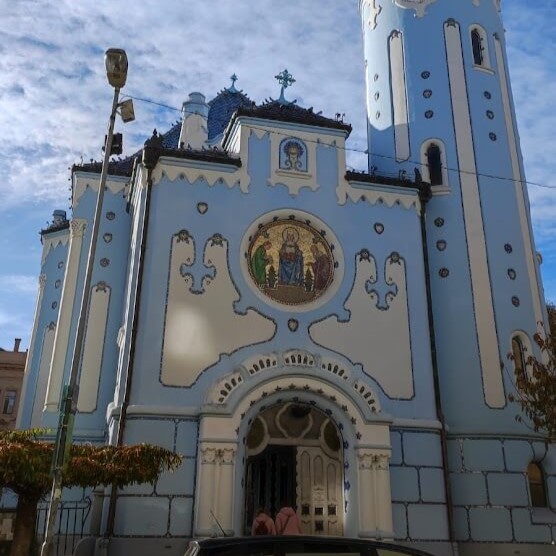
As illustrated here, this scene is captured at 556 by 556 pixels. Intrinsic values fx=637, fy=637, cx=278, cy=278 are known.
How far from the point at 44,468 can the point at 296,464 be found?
25.7 ft

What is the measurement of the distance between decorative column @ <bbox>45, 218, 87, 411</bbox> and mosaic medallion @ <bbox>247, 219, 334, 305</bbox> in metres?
6.17

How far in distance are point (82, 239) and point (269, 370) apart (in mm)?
8571

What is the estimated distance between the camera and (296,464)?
1666 centimetres

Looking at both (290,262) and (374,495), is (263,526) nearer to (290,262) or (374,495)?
(374,495)

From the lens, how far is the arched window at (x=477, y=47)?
72.9 ft

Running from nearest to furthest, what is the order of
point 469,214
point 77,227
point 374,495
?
point 374,495, point 469,214, point 77,227

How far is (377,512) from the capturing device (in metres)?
15.1

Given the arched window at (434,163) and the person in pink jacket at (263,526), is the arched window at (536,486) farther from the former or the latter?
the arched window at (434,163)

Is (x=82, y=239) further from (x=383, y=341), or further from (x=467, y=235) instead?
(x=467, y=235)

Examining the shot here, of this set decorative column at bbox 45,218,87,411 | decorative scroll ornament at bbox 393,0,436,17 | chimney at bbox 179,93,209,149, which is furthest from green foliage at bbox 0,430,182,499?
decorative scroll ornament at bbox 393,0,436,17

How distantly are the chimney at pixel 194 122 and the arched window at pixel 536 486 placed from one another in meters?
14.8

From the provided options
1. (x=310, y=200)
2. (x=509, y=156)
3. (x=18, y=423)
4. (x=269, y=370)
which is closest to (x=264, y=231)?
(x=310, y=200)

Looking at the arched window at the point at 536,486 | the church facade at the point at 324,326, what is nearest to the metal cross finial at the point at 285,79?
the church facade at the point at 324,326

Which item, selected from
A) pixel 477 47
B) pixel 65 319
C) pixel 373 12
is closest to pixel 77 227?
pixel 65 319
